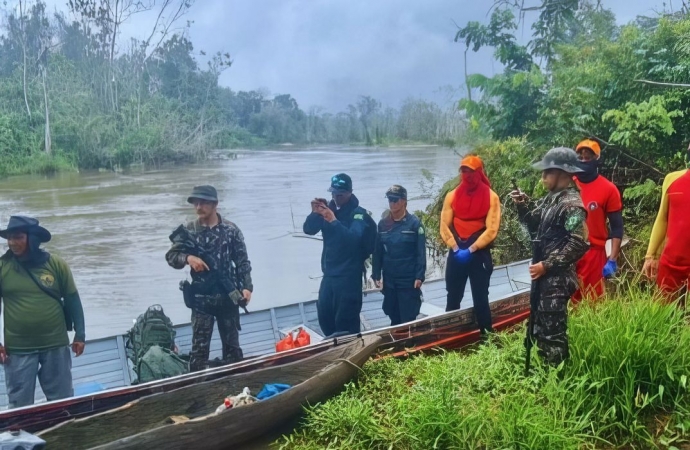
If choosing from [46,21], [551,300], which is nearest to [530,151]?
[551,300]

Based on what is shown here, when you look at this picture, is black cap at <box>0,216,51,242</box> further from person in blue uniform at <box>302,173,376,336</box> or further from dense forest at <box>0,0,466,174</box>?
dense forest at <box>0,0,466,174</box>

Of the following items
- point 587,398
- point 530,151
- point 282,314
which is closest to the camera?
point 587,398

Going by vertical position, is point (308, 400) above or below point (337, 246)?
below

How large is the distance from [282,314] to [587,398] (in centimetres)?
317

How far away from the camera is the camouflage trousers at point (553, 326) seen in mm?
2662

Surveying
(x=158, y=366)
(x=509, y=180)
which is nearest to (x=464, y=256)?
(x=158, y=366)

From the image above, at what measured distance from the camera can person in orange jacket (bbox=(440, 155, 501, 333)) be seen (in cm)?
349

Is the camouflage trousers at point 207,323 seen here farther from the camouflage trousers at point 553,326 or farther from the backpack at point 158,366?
the camouflage trousers at point 553,326

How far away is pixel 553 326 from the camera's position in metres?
2.70

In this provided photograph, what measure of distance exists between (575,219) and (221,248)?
202 centimetres

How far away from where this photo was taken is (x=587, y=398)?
2.56 metres

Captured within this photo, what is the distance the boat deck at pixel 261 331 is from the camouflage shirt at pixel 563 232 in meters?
1.81

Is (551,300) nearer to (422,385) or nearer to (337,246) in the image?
(422,385)

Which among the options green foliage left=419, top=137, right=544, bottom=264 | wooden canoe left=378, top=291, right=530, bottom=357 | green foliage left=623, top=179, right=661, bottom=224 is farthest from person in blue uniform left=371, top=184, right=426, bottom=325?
green foliage left=419, top=137, right=544, bottom=264
